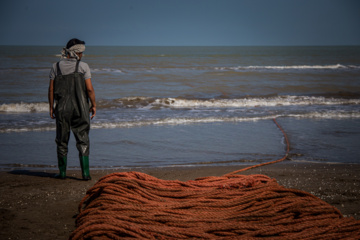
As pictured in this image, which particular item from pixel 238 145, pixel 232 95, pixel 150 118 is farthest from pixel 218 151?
pixel 232 95

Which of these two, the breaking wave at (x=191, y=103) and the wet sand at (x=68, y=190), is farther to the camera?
the breaking wave at (x=191, y=103)

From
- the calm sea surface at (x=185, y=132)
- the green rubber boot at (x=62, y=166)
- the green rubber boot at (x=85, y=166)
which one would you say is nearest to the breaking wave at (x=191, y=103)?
the calm sea surface at (x=185, y=132)

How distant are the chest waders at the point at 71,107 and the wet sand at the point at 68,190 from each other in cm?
59

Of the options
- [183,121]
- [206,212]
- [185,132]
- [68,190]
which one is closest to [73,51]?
[68,190]

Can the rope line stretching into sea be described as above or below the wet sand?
above

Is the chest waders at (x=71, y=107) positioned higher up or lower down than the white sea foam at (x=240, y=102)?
higher up

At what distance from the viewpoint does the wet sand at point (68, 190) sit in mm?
3597

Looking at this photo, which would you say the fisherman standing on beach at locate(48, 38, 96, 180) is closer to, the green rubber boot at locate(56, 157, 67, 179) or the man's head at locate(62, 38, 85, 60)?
the man's head at locate(62, 38, 85, 60)

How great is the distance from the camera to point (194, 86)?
68.2ft

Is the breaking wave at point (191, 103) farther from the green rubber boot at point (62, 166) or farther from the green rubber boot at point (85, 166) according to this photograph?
the green rubber boot at point (85, 166)

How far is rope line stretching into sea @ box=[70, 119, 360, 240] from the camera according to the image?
2.78 m

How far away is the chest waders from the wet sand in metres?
0.59

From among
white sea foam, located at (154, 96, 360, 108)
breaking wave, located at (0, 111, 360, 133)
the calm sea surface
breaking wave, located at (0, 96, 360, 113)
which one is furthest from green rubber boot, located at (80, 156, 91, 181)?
white sea foam, located at (154, 96, 360, 108)

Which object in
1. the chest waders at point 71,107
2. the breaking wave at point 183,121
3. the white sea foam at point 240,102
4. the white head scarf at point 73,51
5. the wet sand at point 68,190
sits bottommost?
the wet sand at point 68,190
